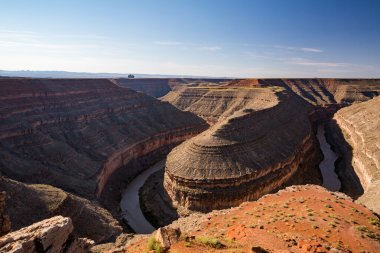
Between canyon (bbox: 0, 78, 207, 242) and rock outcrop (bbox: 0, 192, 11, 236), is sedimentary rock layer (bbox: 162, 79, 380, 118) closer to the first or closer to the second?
canyon (bbox: 0, 78, 207, 242)

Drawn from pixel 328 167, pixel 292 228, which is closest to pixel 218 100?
pixel 328 167

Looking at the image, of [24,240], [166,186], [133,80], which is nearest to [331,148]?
[166,186]

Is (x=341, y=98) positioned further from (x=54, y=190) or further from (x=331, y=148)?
(x=54, y=190)

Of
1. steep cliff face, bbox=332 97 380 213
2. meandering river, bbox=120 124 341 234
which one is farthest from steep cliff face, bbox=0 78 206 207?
steep cliff face, bbox=332 97 380 213

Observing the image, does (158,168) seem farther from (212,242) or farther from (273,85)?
(273,85)

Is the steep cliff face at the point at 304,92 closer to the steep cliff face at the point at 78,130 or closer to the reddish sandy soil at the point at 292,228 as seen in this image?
the steep cliff face at the point at 78,130

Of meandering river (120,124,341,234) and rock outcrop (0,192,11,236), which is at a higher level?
rock outcrop (0,192,11,236)
